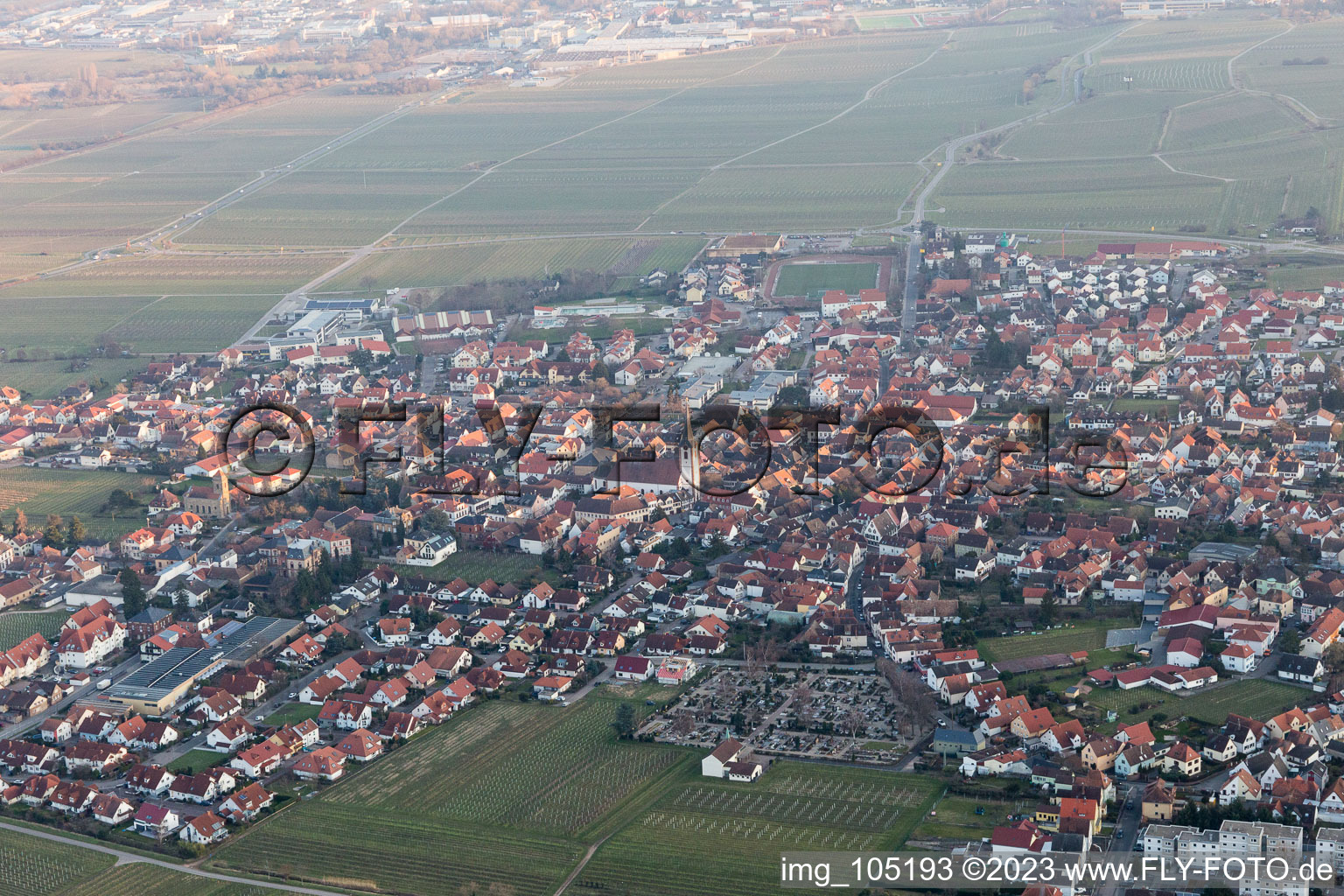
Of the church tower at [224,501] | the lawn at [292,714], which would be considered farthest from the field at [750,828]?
the church tower at [224,501]

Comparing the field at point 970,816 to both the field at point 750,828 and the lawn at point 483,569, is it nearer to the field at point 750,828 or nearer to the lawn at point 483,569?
the field at point 750,828

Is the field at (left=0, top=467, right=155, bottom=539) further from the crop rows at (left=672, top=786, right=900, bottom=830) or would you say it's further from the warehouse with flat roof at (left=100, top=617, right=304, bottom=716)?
the crop rows at (left=672, top=786, right=900, bottom=830)

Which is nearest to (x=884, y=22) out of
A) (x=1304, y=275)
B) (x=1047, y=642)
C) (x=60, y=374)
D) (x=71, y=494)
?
(x=1304, y=275)

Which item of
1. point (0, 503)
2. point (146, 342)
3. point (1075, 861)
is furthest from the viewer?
point (146, 342)

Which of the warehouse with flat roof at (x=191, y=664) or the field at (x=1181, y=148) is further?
the field at (x=1181, y=148)

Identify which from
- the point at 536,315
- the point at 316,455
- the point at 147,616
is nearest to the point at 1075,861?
the point at 147,616

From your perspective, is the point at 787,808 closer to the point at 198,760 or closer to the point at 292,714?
the point at 292,714

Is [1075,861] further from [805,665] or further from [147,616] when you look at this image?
[147,616]

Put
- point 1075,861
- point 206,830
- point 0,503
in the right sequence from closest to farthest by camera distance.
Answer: point 1075,861
point 206,830
point 0,503
